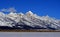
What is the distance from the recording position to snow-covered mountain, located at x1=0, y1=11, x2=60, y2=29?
2.00 m

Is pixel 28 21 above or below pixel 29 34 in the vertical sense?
above

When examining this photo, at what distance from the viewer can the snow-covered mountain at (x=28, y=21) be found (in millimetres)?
2004

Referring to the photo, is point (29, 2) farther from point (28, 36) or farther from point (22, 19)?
point (28, 36)

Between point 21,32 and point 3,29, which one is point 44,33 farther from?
point 3,29

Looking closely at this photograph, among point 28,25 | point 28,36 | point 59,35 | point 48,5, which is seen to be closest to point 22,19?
point 28,25

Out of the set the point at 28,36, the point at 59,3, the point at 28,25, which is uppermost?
the point at 59,3

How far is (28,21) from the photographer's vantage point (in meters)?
2.02

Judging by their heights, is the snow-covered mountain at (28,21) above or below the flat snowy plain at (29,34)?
above

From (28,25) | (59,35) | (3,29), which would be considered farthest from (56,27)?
(3,29)

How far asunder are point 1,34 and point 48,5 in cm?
77

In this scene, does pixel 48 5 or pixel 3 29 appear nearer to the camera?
pixel 3 29

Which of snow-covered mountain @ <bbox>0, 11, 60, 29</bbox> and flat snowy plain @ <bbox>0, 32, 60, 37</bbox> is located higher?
snow-covered mountain @ <bbox>0, 11, 60, 29</bbox>

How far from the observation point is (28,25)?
202cm

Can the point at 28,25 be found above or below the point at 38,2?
below
